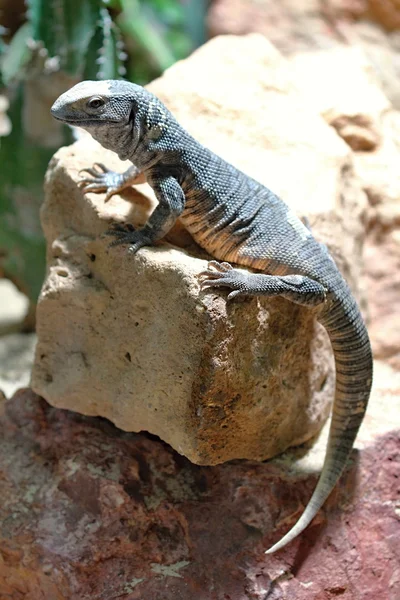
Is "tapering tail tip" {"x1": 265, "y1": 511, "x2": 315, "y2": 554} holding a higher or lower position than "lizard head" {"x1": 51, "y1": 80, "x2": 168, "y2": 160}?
lower

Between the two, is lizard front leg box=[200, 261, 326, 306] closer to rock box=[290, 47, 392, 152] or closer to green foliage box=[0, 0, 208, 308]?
rock box=[290, 47, 392, 152]

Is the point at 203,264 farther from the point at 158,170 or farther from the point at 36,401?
the point at 36,401

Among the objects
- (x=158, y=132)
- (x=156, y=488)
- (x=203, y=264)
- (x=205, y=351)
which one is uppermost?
(x=158, y=132)

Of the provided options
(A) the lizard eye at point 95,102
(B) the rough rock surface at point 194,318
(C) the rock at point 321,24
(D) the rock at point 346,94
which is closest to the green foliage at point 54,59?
(C) the rock at point 321,24

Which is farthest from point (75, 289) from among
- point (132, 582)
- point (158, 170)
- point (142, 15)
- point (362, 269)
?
point (142, 15)

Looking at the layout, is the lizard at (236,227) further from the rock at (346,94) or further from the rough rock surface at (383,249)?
the rock at (346,94)

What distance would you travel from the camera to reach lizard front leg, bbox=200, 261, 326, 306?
289 cm

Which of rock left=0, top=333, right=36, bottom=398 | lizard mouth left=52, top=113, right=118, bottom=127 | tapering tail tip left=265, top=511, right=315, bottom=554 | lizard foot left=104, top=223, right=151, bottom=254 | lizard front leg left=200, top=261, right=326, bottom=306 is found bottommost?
rock left=0, top=333, right=36, bottom=398

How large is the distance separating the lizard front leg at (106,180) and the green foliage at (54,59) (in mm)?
1491

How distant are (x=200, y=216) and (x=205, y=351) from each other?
79cm

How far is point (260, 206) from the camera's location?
3381mm

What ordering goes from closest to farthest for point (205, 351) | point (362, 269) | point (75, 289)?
point (205, 351) < point (75, 289) < point (362, 269)

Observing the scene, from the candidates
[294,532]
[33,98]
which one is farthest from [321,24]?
[294,532]

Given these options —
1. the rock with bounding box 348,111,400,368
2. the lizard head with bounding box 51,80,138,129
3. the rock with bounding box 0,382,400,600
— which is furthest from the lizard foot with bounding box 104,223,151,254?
the rock with bounding box 348,111,400,368
